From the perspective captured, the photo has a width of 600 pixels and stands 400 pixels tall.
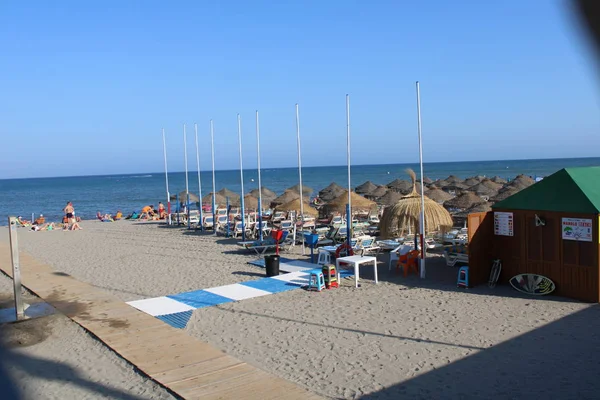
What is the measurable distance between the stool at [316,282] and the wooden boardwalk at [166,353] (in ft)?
10.3

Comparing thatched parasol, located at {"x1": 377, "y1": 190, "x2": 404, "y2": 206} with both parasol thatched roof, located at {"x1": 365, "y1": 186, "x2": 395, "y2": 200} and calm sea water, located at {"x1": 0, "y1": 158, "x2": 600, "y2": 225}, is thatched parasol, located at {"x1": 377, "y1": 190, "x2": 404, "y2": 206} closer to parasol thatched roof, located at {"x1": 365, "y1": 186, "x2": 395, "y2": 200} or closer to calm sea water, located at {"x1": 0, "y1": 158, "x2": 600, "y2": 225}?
parasol thatched roof, located at {"x1": 365, "y1": 186, "x2": 395, "y2": 200}

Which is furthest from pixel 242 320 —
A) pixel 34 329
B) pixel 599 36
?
pixel 599 36

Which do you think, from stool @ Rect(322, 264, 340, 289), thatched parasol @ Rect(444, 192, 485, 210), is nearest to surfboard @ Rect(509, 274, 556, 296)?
stool @ Rect(322, 264, 340, 289)

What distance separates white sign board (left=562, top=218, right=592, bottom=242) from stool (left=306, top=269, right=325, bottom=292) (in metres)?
4.21

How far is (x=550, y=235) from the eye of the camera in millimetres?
9094

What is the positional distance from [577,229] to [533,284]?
47.4 inches

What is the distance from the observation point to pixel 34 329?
301 inches

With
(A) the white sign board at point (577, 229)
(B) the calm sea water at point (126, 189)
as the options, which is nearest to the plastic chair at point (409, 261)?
(A) the white sign board at point (577, 229)

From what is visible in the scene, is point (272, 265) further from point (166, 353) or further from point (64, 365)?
point (64, 365)

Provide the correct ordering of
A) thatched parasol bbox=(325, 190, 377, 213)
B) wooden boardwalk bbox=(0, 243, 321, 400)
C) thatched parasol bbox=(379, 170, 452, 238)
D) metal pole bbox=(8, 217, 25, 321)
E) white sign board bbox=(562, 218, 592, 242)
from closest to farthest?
wooden boardwalk bbox=(0, 243, 321, 400)
metal pole bbox=(8, 217, 25, 321)
white sign board bbox=(562, 218, 592, 242)
thatched parasol bbox=(379, 170, 452, 238)
thatched parasol bbox=(325, 190, 377, 213)

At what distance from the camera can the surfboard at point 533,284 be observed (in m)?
9.03

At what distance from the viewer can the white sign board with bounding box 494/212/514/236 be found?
978 centimetres

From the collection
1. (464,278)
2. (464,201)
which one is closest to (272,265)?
(464,278)

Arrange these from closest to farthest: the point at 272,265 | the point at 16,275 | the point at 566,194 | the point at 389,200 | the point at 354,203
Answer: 1. the point at 16,275
2. the point at 566,194
3. the point at 272,265
4. the point at 354,203
5. the point at 389,200
